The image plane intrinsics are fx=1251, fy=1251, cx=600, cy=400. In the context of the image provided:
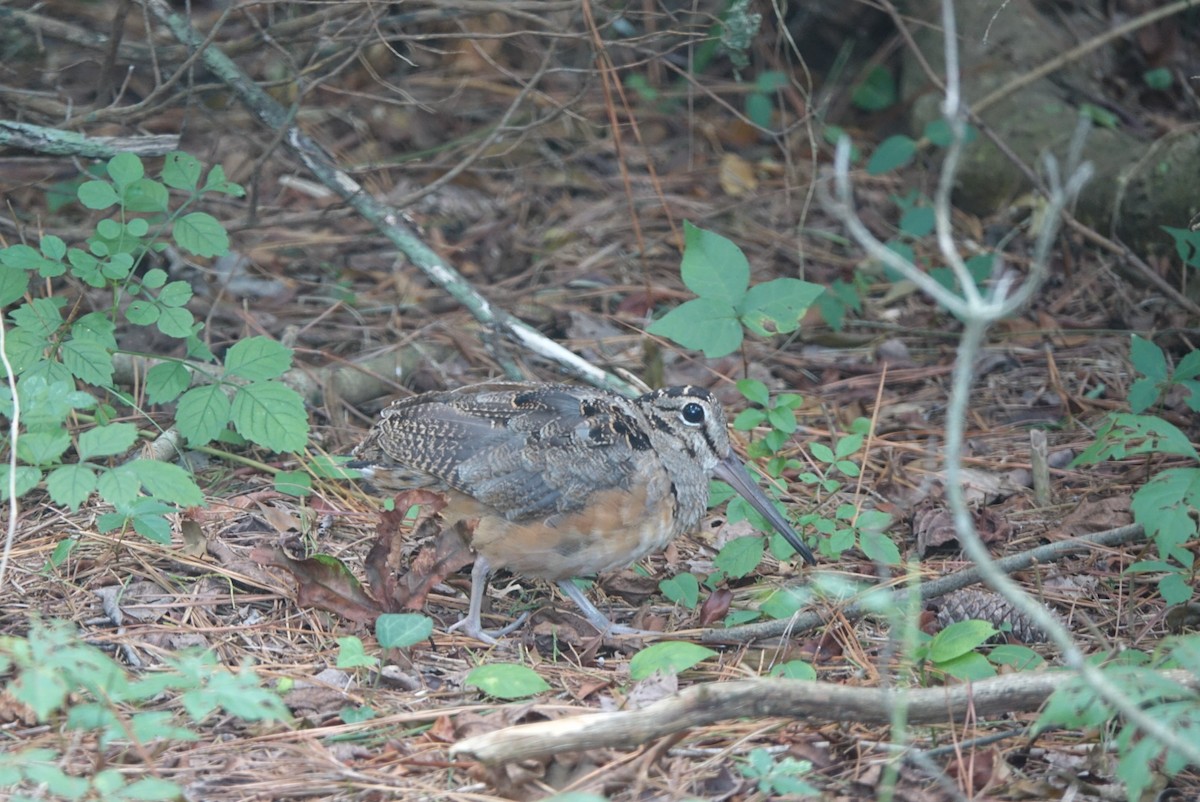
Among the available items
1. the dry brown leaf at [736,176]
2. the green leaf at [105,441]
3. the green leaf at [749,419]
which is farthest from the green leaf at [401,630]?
the dry brown leaf at [736,176]

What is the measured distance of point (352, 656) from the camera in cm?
320

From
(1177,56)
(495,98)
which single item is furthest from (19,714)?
(1177,56)

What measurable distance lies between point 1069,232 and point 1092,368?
1074mm

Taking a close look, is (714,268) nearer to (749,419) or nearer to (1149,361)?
(749,419)

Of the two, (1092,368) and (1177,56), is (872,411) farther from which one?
(1177,56)

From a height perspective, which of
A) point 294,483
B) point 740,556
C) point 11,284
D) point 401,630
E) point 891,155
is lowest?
point 294,483

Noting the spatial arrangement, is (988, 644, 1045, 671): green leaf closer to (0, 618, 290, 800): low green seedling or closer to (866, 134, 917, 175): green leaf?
(0, 618, 290, 800): low green seedling

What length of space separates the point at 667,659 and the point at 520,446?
0.97m

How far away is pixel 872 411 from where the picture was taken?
17.3 feet

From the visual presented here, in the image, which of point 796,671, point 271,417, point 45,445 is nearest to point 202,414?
point 271,417

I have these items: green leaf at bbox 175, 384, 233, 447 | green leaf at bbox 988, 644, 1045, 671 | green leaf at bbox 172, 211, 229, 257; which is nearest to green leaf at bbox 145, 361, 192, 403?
green leaf at bbox 175, 384, 233, 447

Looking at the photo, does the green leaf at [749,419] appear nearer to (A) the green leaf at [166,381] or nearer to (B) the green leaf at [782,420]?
(B) the green leaf at [782,420]

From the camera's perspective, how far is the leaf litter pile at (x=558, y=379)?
3074 millimetres

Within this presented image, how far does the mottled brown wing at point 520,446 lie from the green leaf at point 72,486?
111 centimetres
